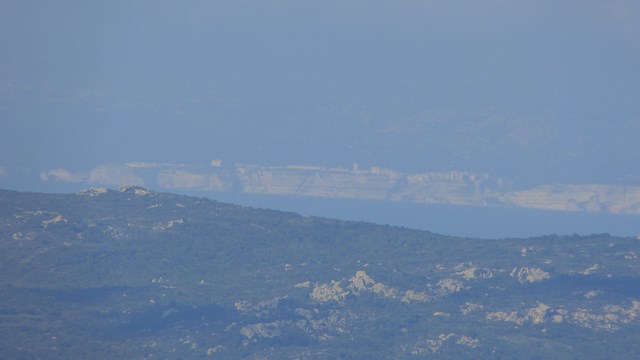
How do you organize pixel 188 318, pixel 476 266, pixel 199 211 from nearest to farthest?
pixel 188 318 → pixel 476 266 → pixel 199 211

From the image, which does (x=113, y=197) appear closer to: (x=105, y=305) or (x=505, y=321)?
(x=105, y=305)

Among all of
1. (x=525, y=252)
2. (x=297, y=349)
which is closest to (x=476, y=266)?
(x=525, y=252)

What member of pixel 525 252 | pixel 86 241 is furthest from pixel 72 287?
pixel 525 252

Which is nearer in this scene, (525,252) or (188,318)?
(188,318)

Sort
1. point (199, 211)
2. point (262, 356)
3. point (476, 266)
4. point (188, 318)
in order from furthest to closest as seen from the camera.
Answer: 1. point (199, 211)
2. point (476, 266)
3. point (188, 318)
4. point (262, 356)

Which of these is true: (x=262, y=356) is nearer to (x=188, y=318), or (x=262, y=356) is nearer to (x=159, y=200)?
(x=188, y=318)

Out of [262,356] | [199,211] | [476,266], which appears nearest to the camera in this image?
[262,356]
